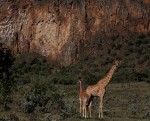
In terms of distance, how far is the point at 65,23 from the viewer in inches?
3376

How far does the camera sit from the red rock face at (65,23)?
8525cm

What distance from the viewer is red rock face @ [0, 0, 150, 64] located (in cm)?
8525

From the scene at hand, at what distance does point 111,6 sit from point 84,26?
5224 millimetres

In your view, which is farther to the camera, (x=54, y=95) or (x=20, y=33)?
(x=20, y=33)

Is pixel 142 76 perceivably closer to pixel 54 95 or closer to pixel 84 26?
pixel 84 26

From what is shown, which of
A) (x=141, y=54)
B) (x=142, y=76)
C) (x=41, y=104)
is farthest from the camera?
(x=141, y=54)

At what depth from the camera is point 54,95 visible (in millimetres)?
29703

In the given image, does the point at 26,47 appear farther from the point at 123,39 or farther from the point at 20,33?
the point at 123,39

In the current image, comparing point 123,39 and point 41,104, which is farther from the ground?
point 123,39

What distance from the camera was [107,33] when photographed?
279 ft

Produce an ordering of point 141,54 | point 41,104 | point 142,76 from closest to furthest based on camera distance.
Answer: point 41,104 < point 142,76 < point 141,54

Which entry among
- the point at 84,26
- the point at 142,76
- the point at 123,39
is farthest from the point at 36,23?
the point at 142,76

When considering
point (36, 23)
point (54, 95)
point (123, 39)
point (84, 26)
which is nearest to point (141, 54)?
point (123, 39)

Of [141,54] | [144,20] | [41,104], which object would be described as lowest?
[41,104]
